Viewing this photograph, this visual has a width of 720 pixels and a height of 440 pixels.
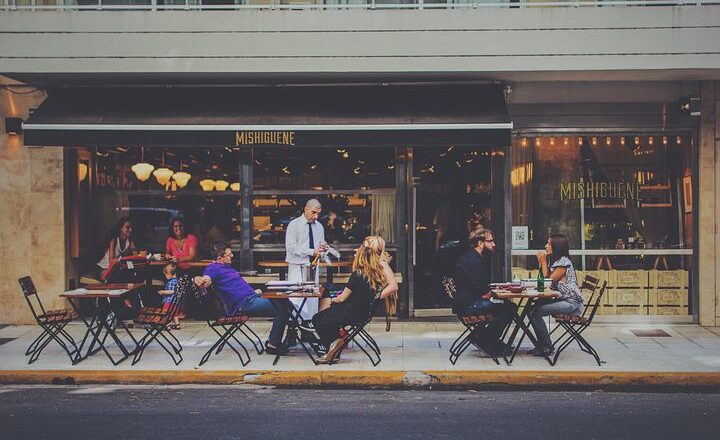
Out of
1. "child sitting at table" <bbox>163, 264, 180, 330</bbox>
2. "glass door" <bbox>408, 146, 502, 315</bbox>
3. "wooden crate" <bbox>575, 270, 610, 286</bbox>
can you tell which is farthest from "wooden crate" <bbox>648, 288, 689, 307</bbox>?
"child sitting at table" <bbox>163, 264, 180, 330</bbox>

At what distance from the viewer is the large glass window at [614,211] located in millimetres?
12359

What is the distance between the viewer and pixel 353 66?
37.1ft

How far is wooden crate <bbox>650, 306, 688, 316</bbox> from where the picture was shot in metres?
12.4

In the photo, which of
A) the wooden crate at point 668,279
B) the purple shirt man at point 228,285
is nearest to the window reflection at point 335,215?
the purple shirt man at point 228,285

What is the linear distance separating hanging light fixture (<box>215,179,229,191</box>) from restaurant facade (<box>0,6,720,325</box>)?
0.02 metres

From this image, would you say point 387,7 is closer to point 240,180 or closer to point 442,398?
point 240,180

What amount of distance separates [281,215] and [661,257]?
5812 mm

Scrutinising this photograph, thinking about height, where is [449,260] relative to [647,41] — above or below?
below

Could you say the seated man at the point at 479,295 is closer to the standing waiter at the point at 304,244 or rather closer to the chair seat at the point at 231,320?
the standing waiter at the point at 304,244

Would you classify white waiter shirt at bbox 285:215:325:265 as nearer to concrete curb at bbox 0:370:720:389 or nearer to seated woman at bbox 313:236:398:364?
seated woman at bbox 313:236:398:364

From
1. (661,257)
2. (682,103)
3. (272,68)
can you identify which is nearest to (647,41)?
(682,103)

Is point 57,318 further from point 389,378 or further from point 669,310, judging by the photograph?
point 669,310

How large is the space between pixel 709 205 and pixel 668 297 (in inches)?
59.7

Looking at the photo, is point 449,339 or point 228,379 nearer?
point 228,379
